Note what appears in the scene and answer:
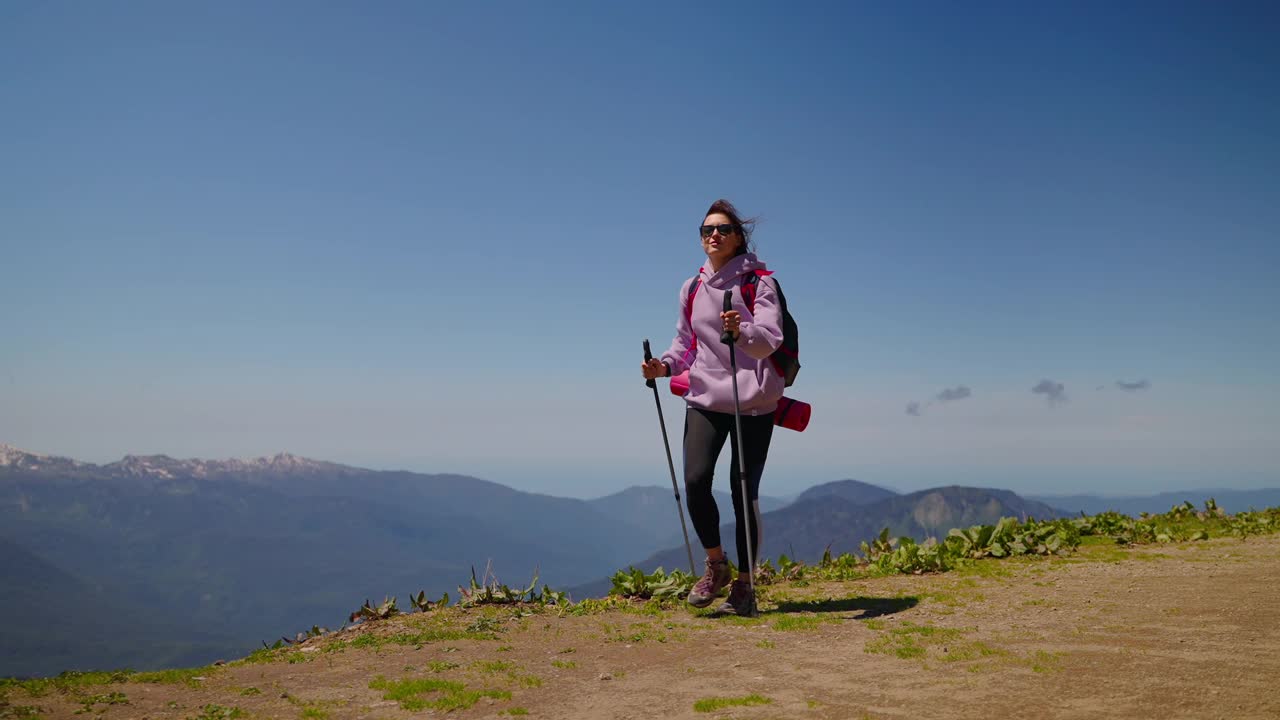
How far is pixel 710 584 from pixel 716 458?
52.2 inches

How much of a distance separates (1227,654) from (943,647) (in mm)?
1771

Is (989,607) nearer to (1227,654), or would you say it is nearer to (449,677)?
(1227,654)

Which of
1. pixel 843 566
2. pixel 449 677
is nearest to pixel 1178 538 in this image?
pixel 843 566

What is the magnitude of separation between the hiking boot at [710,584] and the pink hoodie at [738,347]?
1.61 meters

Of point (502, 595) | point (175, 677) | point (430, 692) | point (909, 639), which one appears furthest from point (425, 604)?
point (909, 639)

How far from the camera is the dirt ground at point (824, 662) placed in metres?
4.43

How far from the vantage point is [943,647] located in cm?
566

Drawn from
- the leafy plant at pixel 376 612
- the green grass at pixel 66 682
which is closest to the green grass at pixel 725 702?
the green grass at pixel 66 682

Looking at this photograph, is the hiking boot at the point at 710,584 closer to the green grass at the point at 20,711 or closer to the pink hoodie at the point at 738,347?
the pink hoodie at the point at 738,347

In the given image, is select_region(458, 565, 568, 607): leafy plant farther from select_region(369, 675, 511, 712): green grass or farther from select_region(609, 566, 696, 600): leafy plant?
Result: select_region(369, 675, 511, 712): green grass

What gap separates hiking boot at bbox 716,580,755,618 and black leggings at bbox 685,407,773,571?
17cm

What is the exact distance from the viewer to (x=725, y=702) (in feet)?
14.8

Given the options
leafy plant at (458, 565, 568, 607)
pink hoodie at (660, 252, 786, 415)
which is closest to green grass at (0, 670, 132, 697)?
leafy plant at (458, 565, 568, 607)

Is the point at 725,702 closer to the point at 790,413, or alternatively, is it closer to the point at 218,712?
the point at 218,712
